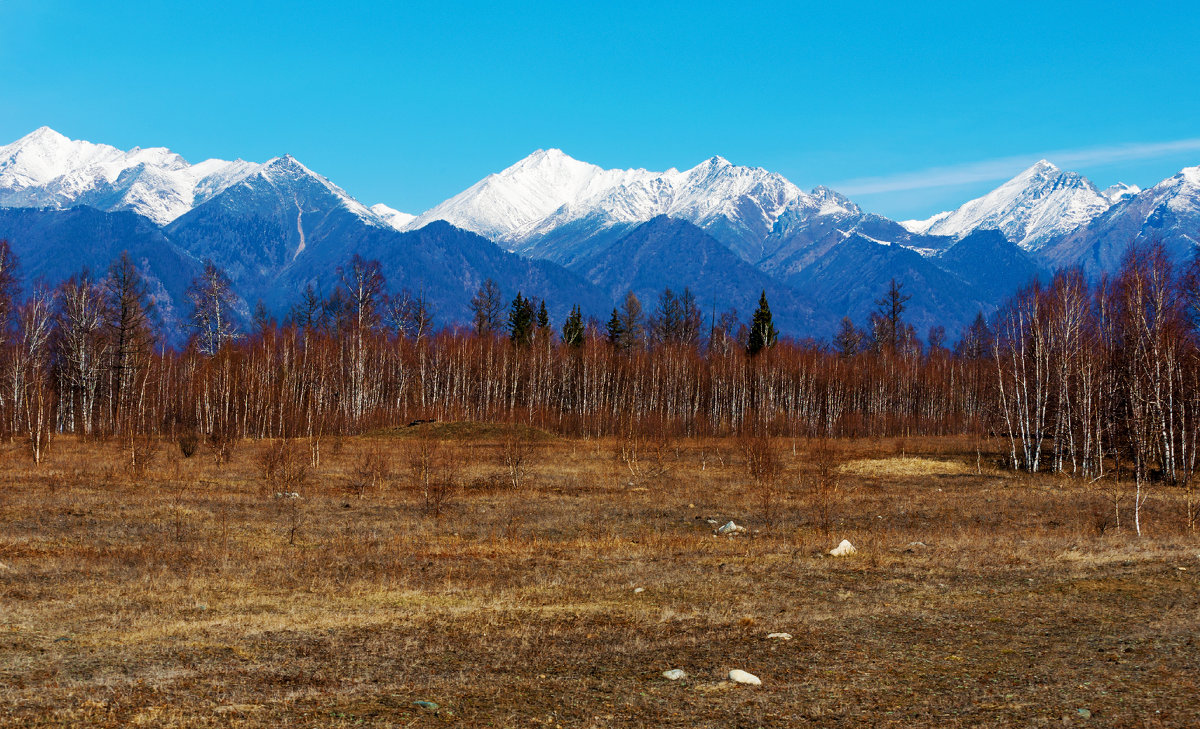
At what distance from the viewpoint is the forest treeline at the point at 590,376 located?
43.4 m

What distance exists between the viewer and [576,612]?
15.8 meters

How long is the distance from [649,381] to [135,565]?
7103 cm

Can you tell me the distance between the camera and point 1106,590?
56.3 feet

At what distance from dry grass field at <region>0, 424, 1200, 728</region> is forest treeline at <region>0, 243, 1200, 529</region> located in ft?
43.2

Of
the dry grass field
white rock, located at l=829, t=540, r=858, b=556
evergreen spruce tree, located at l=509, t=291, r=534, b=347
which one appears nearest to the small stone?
the dry grass field

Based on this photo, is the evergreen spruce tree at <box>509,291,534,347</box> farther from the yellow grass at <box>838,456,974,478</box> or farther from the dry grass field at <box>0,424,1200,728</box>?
the dry grass field at <box>0,424,1200,728</box>

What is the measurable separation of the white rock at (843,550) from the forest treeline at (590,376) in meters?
18.1

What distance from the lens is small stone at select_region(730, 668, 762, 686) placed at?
1138 cm

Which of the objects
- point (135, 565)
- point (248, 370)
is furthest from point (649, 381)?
point (135, 565)

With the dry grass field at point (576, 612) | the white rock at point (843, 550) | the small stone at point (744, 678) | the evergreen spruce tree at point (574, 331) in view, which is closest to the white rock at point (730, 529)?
the dry grass field at point (576, 612)

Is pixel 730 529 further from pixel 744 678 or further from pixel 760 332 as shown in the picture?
pixel 760 332

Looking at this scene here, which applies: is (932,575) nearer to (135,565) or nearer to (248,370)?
(135,565)

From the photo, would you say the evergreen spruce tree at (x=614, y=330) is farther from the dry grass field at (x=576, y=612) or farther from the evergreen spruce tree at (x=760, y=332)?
the dry grass field at (x=576, y=612)

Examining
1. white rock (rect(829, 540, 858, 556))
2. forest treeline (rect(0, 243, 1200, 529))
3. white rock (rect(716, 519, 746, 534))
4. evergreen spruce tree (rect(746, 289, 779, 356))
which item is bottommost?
white rock (rect(716, 519, 746, 534))
